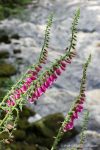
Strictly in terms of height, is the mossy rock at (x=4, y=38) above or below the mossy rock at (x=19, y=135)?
above

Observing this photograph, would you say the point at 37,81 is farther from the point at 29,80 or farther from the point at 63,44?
the point at 63,44

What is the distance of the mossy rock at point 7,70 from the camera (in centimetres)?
1071

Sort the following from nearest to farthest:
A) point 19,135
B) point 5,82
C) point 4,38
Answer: point 19,135
point 5,82
point 4,38

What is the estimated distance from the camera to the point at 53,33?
1423cm

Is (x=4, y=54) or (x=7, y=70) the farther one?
(x=4, y=54)

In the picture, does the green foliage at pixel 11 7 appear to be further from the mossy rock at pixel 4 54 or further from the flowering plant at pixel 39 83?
the flowering plant at pixel 39 83

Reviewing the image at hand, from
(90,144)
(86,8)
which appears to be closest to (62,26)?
(86,8)

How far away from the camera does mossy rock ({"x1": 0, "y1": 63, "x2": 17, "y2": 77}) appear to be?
10711mm

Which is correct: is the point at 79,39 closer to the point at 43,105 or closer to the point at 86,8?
the point at 86,8

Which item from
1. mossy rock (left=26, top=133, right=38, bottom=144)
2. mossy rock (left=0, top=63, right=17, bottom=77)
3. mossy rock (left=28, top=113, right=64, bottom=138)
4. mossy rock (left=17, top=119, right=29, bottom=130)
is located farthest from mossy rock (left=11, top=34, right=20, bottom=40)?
mossy rock (left=26, top=133, right=38, bottom=144)

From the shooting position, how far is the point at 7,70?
11008 mm

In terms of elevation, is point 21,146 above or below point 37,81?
above

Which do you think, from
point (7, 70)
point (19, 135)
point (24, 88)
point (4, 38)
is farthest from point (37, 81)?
point (4, 38)

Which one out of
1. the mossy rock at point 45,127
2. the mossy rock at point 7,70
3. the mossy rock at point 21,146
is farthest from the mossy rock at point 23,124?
the mossy rock at point 7,70
